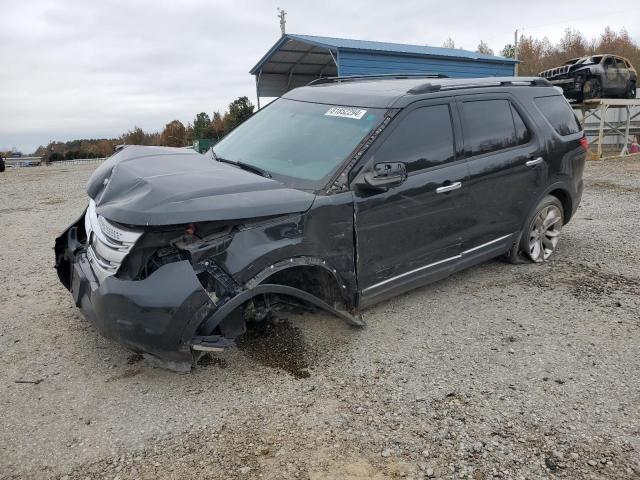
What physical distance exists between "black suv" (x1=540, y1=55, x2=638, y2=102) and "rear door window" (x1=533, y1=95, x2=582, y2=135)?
12.3 meters

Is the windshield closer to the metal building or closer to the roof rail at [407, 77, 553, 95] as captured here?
the roof rail at [407, 77, 553, 95]

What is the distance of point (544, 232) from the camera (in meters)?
5.25

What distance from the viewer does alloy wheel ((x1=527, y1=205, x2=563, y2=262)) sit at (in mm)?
5129

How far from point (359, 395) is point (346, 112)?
2.15 m

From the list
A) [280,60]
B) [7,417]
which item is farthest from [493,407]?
[280,60]

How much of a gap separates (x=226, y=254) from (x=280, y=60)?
18.0m

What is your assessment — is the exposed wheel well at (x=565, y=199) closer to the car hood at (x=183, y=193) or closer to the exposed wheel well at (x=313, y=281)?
the exposed wheel well at (x=313, y=281)

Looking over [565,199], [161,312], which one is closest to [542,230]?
[565,199]

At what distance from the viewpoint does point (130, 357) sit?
3.40 m

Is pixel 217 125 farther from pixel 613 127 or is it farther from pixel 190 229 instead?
pixel 190 229

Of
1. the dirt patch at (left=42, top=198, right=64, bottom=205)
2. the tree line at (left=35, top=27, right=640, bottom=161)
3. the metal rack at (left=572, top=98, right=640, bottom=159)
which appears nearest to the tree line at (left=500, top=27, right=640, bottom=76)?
the tree line at (left=35, top=27, right=640, bottom=161)

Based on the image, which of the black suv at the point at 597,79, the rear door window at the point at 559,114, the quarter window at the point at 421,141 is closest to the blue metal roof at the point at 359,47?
the black suv at the point at 597,79

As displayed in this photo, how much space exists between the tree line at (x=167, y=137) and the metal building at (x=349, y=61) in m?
12.0

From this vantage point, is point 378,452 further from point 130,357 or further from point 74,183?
point 74,183
